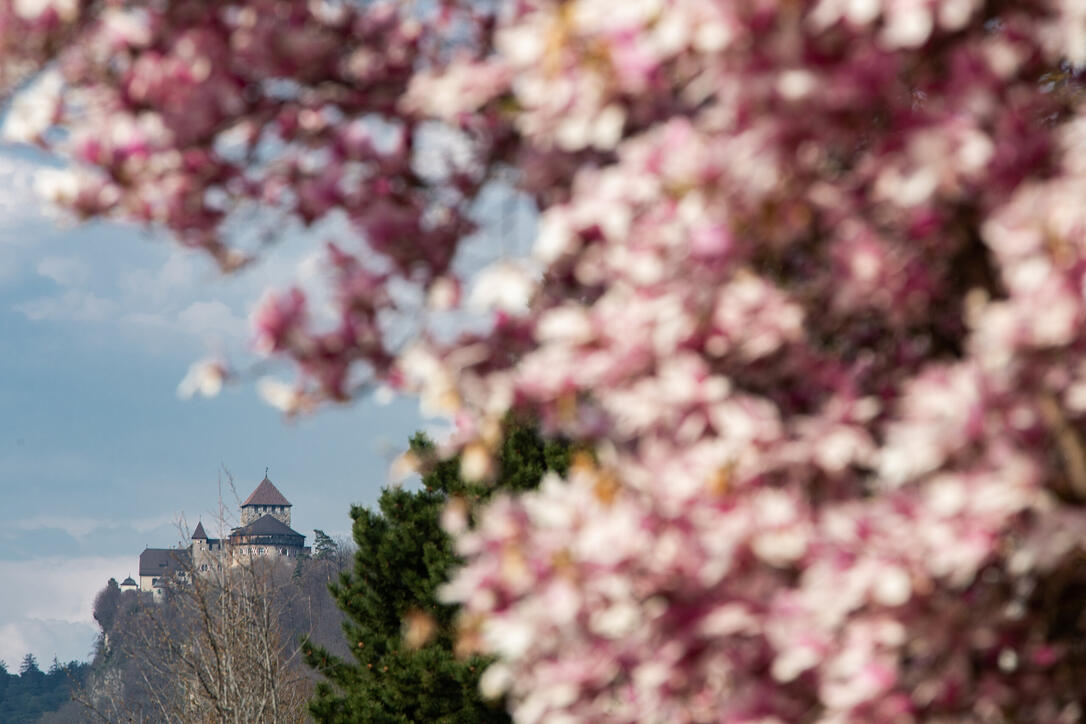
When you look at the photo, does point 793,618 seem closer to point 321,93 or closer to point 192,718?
point 321,93

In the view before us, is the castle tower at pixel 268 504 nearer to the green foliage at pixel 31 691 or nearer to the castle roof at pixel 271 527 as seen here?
the castle roof at pixel 271 527

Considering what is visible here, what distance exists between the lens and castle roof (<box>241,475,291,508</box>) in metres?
136

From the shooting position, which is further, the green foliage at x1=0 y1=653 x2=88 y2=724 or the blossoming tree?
the green foliage at x1=0 y1=653 x2=88 y2=724

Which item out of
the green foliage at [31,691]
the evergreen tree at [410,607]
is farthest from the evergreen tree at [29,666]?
the evergreen tree at [410,607]

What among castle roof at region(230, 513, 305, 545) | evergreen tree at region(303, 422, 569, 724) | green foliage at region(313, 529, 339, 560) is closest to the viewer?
evergreen tree at region(303, 422, 569, 724)

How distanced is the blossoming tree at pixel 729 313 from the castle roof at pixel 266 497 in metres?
137

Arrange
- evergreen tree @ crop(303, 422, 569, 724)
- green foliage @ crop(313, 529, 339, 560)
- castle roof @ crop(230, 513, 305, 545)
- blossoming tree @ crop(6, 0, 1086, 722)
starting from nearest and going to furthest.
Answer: blossoming tree @ crop(6, 0, 1086, 722), evergreen tree @ crop(303, 422, 569, 724), green foliage @ crop(313, 529, 339, 560), castle roof @ crop(230, 513, 305, 545)

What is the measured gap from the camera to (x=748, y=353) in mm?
2865

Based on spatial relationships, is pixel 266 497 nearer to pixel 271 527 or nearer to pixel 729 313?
pixel 271 527

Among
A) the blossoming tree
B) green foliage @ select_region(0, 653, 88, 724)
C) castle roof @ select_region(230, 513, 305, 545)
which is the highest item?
castle roof @ select_region(230, 513, 305, 545)

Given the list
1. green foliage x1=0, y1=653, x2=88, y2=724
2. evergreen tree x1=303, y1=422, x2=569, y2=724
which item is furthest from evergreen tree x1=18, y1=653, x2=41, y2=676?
evergreen tree x1=303, y1=422, x2=569, y2=724

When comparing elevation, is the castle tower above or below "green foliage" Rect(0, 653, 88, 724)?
above

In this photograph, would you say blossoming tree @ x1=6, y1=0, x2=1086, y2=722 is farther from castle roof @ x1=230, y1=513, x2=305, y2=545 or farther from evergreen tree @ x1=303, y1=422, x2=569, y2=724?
castle roof @ x1=230, y1=513, x2=305, y2=545

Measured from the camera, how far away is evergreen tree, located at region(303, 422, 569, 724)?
1194 centimetres
